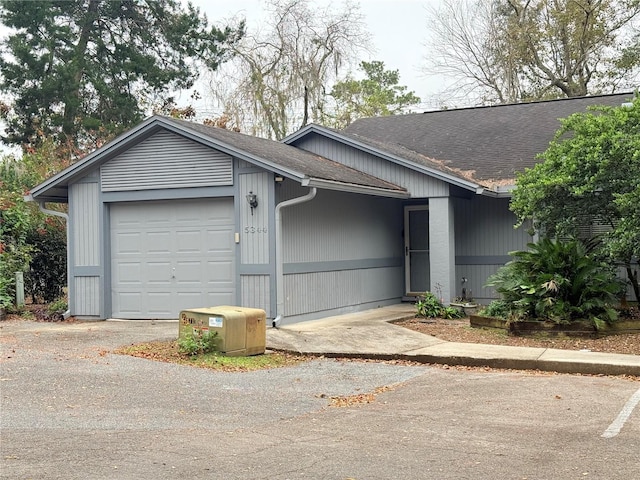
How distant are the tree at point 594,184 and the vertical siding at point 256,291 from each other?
4323 mm

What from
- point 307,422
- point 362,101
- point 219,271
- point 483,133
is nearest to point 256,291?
point 219,271

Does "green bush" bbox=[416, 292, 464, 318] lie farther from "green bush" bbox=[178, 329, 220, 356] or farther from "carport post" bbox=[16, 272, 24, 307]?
"carport post" bbox=[16, 272, 24, 307]

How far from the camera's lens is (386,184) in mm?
15906

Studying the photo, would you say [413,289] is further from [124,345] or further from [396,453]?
[396,453]

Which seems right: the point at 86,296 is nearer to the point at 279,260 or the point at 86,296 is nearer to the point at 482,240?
the point at 279,260

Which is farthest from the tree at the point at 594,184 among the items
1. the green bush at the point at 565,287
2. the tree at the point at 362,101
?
the tree at the point at 362,101

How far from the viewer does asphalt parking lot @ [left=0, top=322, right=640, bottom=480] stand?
5.77m

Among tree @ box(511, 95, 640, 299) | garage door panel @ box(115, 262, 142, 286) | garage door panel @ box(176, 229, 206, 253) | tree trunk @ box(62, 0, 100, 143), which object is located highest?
tree trunk @ box(62, 0, 100, 143)

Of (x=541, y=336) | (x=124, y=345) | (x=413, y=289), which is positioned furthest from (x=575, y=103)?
(x=124, y=345)

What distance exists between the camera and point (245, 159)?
526 inches

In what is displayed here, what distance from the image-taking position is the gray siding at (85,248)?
49.1 feet

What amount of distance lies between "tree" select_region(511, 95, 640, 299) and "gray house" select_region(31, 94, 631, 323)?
6.28ft

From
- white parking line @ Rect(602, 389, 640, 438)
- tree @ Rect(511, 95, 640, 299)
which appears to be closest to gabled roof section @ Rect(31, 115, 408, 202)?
tree @ Rect(511, 95, 640, 299)

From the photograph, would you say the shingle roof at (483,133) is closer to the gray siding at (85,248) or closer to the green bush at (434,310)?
the green bush at (434,310)
